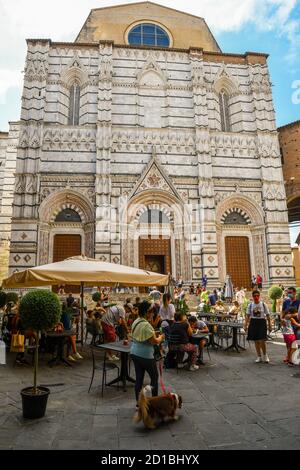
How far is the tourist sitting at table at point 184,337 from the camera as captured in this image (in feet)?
22.1

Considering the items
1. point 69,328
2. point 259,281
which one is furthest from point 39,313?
point 259,281

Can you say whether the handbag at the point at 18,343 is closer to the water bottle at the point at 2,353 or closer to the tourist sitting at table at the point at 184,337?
the water bottle at the point at 2,353

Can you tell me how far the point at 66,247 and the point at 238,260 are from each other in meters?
11.0

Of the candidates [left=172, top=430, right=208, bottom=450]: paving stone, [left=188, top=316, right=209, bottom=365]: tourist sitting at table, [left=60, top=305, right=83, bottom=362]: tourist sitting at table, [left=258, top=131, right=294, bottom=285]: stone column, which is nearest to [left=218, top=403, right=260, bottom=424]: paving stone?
[left=172, top=430, right=208, bottom=450]: paving stone

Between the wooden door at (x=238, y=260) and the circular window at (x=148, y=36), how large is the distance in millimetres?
16894

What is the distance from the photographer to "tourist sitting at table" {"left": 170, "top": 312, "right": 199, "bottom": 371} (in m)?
6.72

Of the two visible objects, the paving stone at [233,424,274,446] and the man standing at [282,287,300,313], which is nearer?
the paving stone at [233,424,274,446]

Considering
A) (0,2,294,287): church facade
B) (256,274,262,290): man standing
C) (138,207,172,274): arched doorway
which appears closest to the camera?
(256,274,262,290): man standing

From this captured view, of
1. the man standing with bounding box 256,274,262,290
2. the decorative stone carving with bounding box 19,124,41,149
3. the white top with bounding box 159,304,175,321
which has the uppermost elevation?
the decorative stone carving with bounding box 19,124,41,149

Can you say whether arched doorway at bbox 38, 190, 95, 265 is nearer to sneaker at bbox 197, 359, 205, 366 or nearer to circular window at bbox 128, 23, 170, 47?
sneaker at bbox 197, 359, 205, 366

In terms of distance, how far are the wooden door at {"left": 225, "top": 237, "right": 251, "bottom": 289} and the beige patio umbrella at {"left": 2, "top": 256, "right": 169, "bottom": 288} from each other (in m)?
13.2

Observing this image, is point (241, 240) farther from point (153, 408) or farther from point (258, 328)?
point (153, 408)
